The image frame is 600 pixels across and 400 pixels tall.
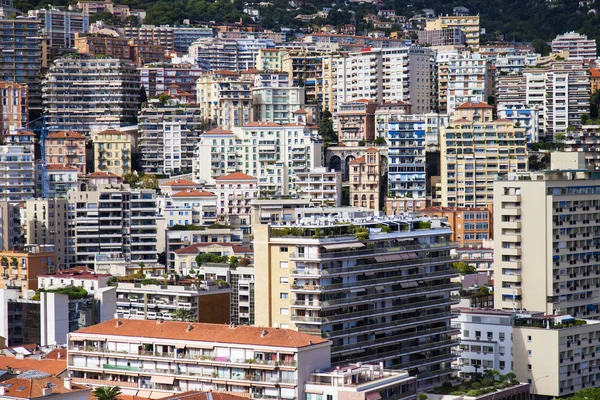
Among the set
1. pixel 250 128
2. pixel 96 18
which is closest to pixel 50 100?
pixel 250 128

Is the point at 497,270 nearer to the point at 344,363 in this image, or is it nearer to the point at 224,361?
the point at 344,363

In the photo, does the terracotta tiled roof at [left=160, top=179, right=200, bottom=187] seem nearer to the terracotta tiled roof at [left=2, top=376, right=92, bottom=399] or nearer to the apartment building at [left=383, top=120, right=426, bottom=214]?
the apartment building at [left=383, top=120, right=426, bottom=214]

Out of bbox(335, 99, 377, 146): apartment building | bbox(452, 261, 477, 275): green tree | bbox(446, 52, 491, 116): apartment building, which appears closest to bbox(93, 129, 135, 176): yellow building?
bbox(335, 99, 377, 146): apartment building

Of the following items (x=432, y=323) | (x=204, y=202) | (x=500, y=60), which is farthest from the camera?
(x=500, y=60)

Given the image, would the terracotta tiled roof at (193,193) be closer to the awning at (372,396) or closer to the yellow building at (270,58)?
the yellow building at (270,58)

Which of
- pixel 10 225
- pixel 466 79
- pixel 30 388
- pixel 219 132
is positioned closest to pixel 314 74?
pixel 466 79

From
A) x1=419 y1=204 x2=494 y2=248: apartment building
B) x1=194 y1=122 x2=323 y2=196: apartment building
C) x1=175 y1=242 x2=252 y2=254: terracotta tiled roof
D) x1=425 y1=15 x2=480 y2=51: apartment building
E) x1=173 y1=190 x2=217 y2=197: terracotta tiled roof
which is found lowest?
x1=175 y1=242 x2=252 y2=254: terracotta tiled roof
